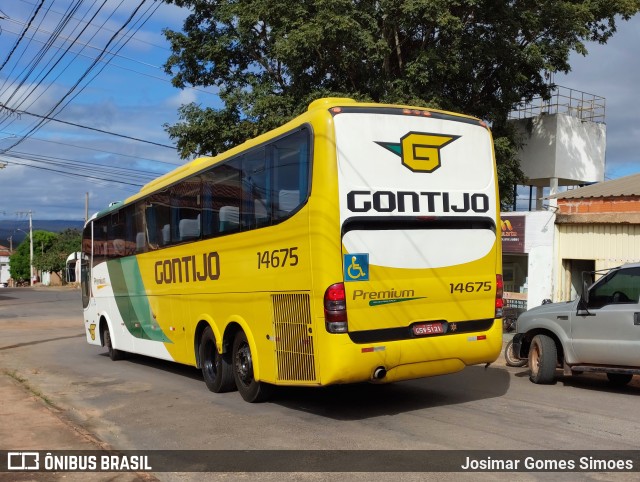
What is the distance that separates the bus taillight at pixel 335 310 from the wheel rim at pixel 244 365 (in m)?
2.15

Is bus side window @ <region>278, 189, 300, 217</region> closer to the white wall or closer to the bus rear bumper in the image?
the bus rear bumper

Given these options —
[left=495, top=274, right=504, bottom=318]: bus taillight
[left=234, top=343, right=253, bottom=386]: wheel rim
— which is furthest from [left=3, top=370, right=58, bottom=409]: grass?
[left=495, top=274, right=504, bottom=318]: bus taillight

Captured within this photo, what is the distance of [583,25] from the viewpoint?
2155 cm

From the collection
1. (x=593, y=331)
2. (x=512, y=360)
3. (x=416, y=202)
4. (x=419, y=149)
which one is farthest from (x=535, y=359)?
(x=419, y=149)

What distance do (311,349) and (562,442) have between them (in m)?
2.76

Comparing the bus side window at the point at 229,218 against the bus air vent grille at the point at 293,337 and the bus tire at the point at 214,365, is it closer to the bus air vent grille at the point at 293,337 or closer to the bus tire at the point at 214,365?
the bus air vent grille at the point at 293,337

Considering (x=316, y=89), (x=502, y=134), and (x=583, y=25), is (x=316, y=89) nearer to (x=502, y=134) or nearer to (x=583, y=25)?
(x=502, y=134)

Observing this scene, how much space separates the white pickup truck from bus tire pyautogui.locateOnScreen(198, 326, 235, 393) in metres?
→ 4.72

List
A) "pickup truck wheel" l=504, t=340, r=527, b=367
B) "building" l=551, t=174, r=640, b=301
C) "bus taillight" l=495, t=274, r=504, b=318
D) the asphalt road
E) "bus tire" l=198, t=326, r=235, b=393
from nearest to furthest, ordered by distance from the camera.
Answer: the asphalt road
"bus taillight" l=495, t=274, r=504, b=318
"bus tire" l=198, t=326, r=235, b=393
"pickup truck wheel" l=504, t=340, r=527, b=367
"building" l=551, t=174, r=640, b=301

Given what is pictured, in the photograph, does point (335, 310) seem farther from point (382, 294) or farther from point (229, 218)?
point (229, 218)

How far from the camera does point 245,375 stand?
961 centimetres

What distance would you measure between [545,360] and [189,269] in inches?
225


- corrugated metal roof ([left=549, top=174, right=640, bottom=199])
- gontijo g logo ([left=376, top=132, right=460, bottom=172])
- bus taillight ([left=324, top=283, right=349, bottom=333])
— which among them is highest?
corrugated metal roof ([left=549, top=174, right=640, bottom=199])

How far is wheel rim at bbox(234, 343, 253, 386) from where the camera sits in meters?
9.52
